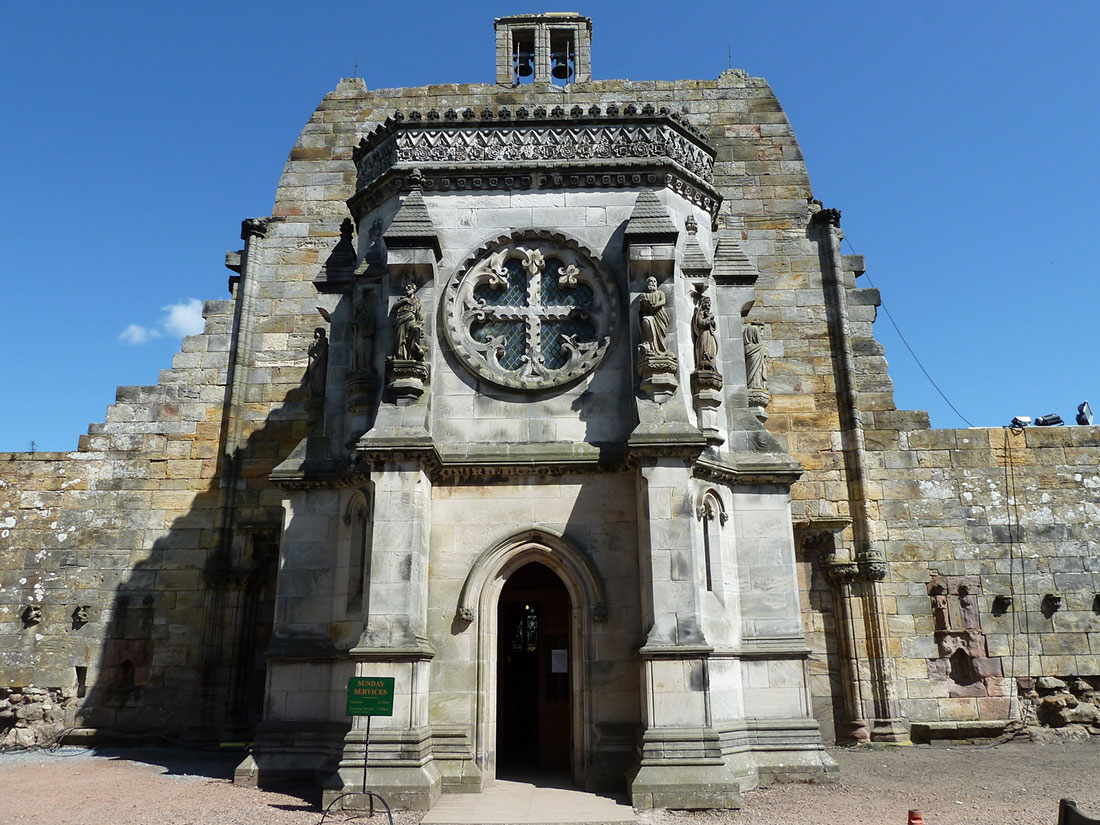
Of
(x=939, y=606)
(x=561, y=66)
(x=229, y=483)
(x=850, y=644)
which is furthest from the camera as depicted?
(x=561, y=66)

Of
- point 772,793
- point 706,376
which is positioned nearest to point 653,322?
point 706,376

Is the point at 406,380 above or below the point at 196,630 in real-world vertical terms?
above

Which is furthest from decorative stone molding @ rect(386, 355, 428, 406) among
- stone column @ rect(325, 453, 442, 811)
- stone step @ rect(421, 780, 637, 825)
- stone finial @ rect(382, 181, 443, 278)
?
stone step @ rect(421, 780, 637, 825)

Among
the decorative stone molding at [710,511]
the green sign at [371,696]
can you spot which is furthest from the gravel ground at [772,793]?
the decorative stone molding at [710,511]

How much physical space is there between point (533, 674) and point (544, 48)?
14.0 meters

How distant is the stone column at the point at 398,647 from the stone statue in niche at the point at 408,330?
1.52 metres

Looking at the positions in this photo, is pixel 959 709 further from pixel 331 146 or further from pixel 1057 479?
pixel 331 146

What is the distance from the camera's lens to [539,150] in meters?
12.8

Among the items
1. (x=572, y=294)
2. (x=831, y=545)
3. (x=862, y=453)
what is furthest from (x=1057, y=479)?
(x=572, y=294)

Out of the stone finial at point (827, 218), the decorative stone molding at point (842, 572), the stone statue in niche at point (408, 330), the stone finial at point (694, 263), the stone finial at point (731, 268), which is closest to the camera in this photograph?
the stone statue in niche at point (408, 330)

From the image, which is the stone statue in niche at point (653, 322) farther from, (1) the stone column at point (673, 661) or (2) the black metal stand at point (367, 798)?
(2) the black metal stand at point (367, 798)

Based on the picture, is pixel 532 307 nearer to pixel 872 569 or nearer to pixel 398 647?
pixel 398 647

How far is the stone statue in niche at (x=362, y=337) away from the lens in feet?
39.4

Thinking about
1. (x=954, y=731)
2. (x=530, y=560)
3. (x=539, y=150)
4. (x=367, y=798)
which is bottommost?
(x=367, y=798)
